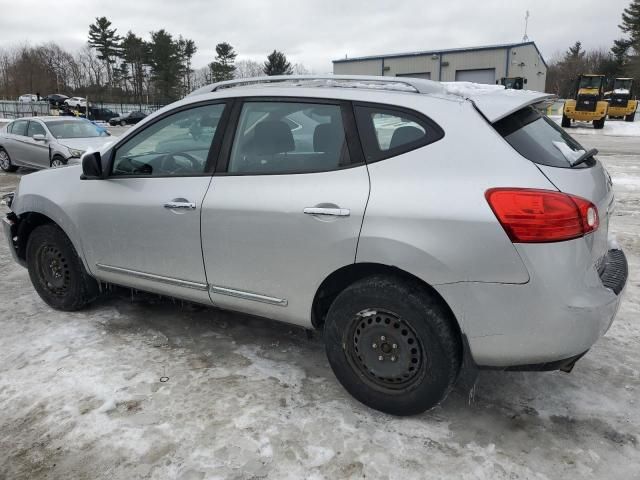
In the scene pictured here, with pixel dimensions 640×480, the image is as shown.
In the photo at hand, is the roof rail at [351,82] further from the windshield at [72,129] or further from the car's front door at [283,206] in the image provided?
the windshield at [72,129]

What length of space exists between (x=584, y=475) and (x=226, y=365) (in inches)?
82.0

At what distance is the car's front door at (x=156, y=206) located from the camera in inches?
128

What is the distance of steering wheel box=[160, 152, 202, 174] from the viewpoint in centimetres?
332

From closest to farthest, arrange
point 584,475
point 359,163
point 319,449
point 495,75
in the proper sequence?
point 584,475 → point 319,449 → point 359,163 → point 495,75

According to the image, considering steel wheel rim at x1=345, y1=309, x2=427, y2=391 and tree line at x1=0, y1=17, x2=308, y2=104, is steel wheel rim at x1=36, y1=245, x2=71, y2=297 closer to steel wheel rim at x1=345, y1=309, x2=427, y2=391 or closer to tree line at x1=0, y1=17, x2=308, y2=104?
steel wheel rim at x1=345, y1=309, x2=427, y2=391

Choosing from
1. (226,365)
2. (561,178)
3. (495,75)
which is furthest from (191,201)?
(495,75)

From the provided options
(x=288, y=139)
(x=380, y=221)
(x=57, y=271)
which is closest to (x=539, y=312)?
(x=380, y=221)

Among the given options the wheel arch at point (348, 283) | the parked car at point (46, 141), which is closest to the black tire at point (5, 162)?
the parked car at point (46, 141)

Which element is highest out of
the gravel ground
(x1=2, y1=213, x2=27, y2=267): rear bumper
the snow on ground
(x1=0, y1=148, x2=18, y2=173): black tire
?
the snow on ground

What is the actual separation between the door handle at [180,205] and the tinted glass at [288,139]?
0.33 m

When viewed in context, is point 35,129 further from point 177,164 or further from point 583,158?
point 583,158

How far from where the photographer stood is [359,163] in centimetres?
269

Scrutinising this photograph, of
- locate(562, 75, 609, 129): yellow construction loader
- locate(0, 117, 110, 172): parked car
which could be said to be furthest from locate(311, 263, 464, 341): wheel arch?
locate(562, 75, 609, 129): yellow construction loader

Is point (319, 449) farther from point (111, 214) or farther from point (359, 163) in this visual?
point (111, 214)
